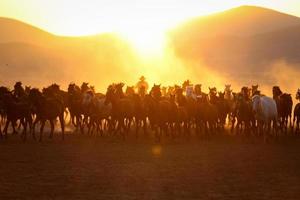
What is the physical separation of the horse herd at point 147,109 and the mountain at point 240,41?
242ft

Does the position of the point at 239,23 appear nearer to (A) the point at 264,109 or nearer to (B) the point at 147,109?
(B) the point at 147,109

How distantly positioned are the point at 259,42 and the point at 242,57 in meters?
13.6

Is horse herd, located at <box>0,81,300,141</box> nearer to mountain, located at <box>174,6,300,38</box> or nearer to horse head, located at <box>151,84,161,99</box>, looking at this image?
horse head, located at <box>151,84,161,99</box>

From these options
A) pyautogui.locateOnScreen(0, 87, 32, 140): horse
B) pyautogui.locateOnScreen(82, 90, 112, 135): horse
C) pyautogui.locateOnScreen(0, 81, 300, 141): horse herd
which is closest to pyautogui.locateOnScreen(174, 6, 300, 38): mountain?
pyautogui.locateOnScreen(0, 81, 300, 141): horse herd

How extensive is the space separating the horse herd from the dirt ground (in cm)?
140

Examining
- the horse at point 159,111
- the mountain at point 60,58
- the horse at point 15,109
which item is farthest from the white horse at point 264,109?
the mountain at point 60,58

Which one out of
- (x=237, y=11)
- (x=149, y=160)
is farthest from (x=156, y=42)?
(x=149, y=160)

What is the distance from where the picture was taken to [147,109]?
1153 inches

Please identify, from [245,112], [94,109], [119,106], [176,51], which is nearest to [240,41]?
[176,51]

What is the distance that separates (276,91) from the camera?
33.6 m

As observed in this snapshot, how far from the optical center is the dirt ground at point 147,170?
14.8m

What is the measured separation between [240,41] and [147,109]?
118 m

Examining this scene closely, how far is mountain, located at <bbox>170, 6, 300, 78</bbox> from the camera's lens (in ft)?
Result: 397

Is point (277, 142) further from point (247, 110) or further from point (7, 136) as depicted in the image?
point (7, 136)
